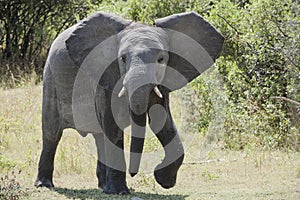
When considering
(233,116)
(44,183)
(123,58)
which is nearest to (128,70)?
(123,58)

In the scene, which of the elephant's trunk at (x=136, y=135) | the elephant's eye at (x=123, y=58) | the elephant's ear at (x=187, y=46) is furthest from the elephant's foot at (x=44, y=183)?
the elephant's eye at (x=123, y=58)

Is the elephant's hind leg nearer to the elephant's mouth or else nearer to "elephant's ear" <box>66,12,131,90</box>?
"elephant's ear" <box>66,12,131,90</box>

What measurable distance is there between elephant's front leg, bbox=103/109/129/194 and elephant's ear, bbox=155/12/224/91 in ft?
2.34

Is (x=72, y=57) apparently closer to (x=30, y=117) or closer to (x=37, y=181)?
(x=37, y=181)

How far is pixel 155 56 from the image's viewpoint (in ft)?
21.6

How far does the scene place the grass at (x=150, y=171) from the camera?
7.60m

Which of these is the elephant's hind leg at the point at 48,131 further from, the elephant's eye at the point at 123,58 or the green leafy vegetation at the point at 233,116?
the elephant's eye at the point at 123,58

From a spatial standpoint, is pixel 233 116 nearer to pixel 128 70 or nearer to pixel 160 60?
pixel 160 60

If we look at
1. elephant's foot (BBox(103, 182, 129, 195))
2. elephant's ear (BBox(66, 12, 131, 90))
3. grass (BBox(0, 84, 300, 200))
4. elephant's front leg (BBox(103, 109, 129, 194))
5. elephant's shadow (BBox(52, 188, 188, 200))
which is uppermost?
elephant's ear (BBox(66, 12, 131, 90))

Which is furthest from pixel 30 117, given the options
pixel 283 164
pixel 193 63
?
pixel 193 63

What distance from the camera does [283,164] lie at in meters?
9.70

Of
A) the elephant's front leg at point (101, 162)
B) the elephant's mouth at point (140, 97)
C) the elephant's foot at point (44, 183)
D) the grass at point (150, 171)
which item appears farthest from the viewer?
the elephant's foot at point (44, 183)

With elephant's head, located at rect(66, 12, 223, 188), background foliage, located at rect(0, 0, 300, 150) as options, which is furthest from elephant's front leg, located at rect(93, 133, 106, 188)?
background foliage, located at rect(0, 0, 300, 150)

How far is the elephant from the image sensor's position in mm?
6695
